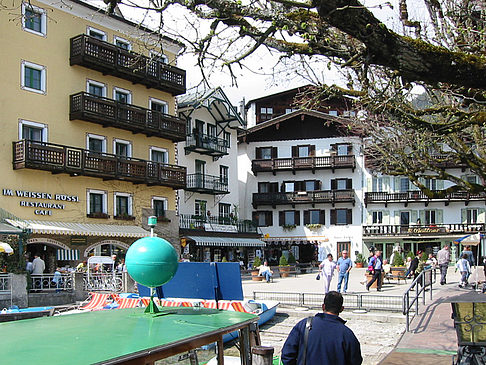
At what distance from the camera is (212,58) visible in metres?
10.2

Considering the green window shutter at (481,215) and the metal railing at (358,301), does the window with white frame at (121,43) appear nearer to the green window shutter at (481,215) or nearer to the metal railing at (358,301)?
the metal railing at (358,301)

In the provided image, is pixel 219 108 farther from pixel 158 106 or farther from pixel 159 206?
pixel 159 206

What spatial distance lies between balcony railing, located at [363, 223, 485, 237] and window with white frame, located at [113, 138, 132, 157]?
29.2 m

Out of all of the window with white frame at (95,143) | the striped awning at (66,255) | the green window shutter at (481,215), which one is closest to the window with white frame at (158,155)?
the window with white frame at (95,143)

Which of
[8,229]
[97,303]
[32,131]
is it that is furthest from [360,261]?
[97,303]

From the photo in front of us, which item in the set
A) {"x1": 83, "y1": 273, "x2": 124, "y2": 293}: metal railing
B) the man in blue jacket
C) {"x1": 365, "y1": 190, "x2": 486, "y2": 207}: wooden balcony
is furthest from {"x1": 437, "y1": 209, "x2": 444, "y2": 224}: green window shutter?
the man in blue jacket

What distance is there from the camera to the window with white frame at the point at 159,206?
1454 inches

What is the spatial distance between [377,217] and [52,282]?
38474 millimetres

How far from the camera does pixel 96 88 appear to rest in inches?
1312

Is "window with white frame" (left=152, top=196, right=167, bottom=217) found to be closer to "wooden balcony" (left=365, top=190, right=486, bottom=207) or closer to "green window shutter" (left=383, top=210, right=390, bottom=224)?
"wooden balcony" (left=365, top=190, right=486, bottom=207)

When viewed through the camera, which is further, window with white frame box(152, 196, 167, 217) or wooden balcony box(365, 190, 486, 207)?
wooden balcony box(365, 190, 486, 207)

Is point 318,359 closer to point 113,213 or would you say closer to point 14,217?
point 14,217

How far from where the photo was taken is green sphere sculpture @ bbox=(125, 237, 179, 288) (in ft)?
18.5

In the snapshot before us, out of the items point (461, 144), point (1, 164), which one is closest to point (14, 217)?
point (1, 164)
